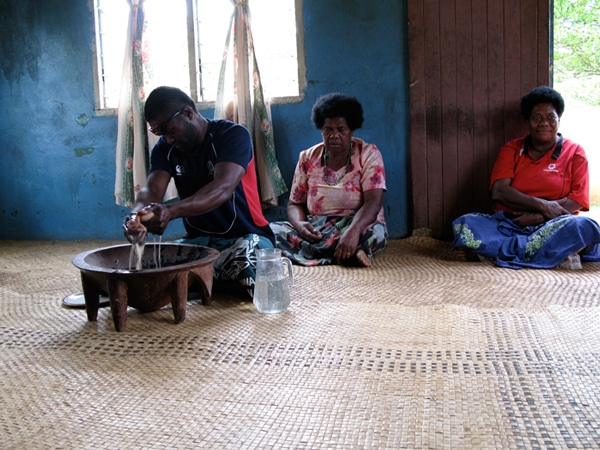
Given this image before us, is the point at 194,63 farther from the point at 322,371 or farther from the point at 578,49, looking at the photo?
the point at 578,49

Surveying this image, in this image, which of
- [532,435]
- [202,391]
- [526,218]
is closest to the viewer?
[532,435]

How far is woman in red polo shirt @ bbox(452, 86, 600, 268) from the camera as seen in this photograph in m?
2.98

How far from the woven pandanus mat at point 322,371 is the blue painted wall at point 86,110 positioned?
5.38ft

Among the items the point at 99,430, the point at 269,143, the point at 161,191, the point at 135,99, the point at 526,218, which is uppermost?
the point at 135,99

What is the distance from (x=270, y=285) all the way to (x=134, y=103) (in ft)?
8.26

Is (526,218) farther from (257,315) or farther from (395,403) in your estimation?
(395,403)

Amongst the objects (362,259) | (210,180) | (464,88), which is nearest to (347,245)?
(362,259)

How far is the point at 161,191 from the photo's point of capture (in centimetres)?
264

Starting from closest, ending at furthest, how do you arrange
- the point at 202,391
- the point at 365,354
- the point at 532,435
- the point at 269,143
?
the point at 532,435
the point at 202,391
the point at 365,354
the point at 269,143

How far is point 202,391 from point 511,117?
9.57 feet

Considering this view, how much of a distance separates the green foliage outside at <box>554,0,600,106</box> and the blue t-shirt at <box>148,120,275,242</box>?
6.23 meters

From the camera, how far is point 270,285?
2.23 metres

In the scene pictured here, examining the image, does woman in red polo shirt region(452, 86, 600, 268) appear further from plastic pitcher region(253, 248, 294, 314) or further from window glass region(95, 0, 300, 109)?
window glass region(95, 0, 300, 109)

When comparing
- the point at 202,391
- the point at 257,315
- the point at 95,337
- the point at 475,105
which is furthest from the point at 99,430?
the point at 475,105
